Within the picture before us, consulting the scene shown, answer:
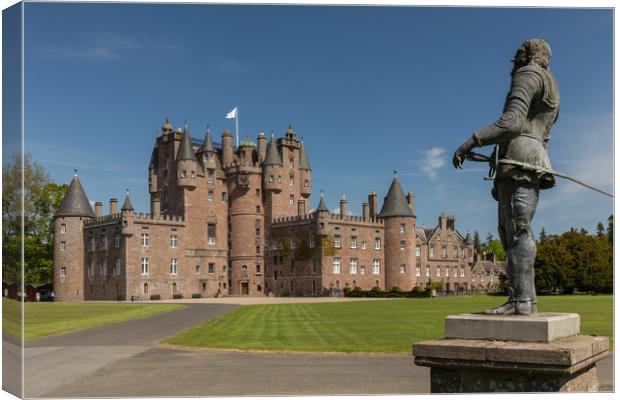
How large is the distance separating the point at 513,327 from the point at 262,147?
76.9 m

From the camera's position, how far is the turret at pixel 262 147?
268 ft

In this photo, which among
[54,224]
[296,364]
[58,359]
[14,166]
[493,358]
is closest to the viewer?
[493,358]

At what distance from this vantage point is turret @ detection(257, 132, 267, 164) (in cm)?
8170

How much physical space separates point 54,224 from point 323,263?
27132mm

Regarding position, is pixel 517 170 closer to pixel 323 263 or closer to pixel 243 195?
pixel 323 263

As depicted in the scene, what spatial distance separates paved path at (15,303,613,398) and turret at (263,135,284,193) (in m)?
62.0

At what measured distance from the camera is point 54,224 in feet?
232

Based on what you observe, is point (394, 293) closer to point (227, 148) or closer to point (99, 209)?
point (227, 148)

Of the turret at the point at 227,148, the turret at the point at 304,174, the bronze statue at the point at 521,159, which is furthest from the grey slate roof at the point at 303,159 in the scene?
the bronze statue at the point at 521,159

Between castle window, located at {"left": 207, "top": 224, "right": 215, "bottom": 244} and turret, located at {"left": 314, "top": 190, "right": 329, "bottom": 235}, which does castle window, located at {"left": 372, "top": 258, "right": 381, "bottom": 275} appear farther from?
castle window, located at {"left": 207, "top": 224, "right": 215, "bottom": 244}

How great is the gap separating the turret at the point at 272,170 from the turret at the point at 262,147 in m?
1.68

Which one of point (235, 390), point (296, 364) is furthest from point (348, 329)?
point (235, 390)

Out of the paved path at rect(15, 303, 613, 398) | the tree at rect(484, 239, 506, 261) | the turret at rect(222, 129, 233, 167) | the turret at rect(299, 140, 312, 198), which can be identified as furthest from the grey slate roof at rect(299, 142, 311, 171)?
the paved path at rect(15, 303, 613, 398)

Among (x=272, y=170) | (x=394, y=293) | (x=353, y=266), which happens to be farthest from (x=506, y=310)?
(x=272, y=170)
